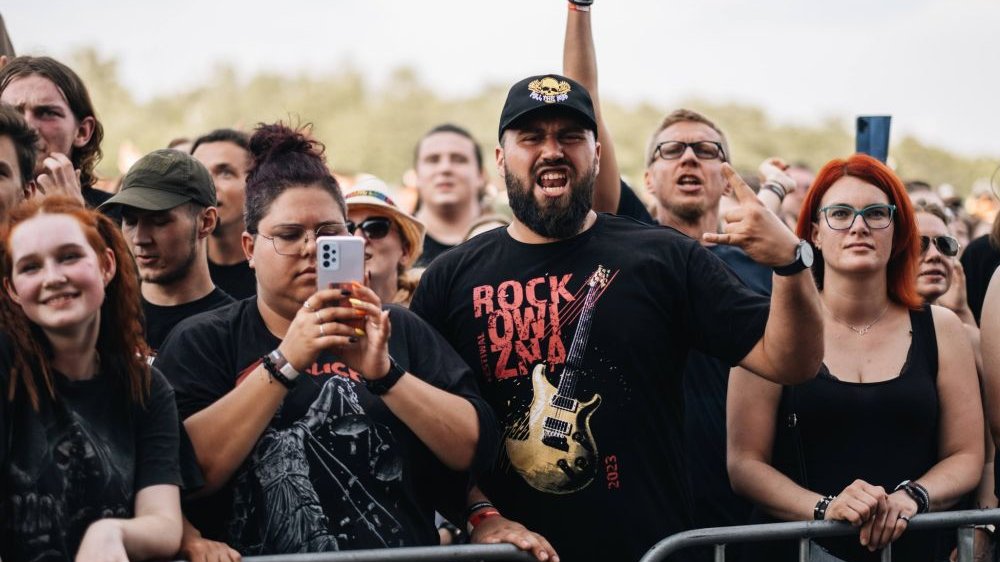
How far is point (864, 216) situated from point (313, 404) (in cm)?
221

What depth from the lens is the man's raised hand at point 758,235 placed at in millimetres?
A: 3643

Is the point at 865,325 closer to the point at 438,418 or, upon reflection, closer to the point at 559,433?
the point at 559,433

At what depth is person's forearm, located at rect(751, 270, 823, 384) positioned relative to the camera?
374 cm

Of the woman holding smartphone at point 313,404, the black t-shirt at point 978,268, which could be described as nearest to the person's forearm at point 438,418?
the woman holding smartphone at point 313,404

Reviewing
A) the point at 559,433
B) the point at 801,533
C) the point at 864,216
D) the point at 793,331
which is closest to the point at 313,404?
the point at 559,433

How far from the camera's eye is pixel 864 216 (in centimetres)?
468

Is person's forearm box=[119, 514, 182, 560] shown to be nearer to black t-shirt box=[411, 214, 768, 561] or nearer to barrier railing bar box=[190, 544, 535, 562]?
barrier railing bar box=[190, 544, 535, 562]

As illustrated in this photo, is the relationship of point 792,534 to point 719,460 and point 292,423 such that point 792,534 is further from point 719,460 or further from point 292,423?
point 292,423

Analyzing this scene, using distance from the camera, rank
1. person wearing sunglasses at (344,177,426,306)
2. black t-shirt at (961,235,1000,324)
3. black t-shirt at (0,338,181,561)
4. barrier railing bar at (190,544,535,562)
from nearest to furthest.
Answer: black t-shirt at (0,338,181,561) → barrier railing bar at (190,544,535,562) → person wearing sunglasses at (344,177,426,306) → black t-shirt at (961,235,1000,324)

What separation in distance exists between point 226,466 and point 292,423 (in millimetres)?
239

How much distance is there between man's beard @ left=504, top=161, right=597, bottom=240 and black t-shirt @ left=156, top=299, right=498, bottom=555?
65cm

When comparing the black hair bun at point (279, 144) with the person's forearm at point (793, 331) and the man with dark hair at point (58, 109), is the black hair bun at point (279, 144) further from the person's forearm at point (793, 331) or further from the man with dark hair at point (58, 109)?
the person's forearm at point (793, 331)

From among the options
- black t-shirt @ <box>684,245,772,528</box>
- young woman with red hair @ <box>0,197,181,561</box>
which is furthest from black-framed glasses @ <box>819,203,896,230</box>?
young woman with red hair @ <box>0,197,181,561</box>

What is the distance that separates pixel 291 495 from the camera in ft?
11.9
